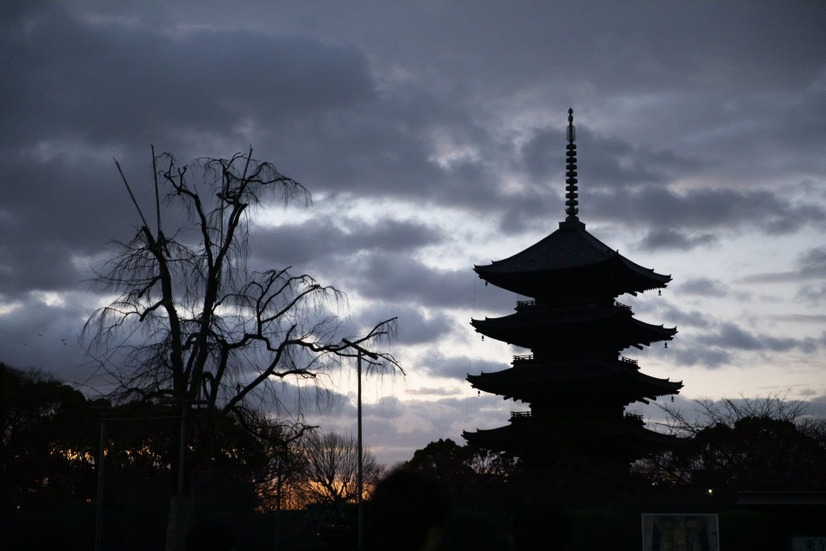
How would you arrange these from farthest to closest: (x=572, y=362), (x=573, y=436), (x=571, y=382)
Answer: (x=572, y=362)
(x=571, y=382)
(x=573, y=436)

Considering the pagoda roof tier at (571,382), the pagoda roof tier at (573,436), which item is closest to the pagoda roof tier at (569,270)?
the pagoda roof tier at (571,382)

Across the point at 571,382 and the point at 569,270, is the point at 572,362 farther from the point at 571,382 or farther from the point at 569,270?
the point at 569,270

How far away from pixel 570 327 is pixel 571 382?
3029 mm

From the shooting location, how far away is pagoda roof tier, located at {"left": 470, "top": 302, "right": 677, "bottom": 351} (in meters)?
44.1

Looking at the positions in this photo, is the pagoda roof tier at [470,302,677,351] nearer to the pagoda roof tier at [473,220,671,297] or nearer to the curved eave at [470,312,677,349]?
the curved eave at [470,312,677,349]

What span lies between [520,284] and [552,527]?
41980mm

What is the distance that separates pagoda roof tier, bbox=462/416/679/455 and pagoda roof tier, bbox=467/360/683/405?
145cm

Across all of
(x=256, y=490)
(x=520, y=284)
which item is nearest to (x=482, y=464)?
(x=520, y=284)

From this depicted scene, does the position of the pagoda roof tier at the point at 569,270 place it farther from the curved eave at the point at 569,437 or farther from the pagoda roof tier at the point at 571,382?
the curved eave at the point at 569,437

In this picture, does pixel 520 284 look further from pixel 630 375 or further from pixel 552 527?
pixel 552 527

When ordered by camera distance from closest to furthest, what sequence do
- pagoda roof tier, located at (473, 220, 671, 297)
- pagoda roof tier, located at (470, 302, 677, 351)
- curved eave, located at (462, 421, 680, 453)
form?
curved eave, located at (462, 421, 680, 453) < pagoda roof tier, located at (470, 302, 677, 351) < pagoda roof tier, located at (473, 220, 671, 297)

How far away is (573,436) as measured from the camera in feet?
139

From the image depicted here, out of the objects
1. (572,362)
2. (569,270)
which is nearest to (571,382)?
(572,362)

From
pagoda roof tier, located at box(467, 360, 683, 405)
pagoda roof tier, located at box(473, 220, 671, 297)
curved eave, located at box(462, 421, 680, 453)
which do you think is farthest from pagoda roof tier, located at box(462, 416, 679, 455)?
pagoda roof tier, located at box(473, 220, 671, 297)
